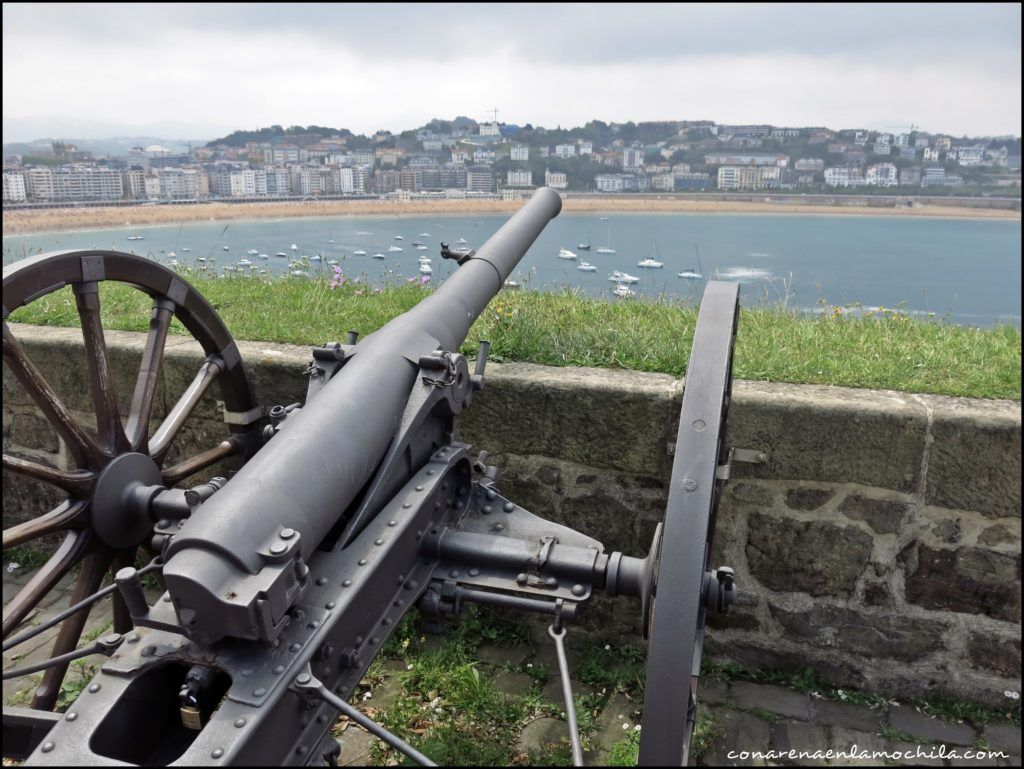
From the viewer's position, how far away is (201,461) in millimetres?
3307

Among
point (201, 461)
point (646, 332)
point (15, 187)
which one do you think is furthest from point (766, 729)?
point (15, 187)

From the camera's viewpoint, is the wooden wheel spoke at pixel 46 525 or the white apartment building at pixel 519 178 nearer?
the wooden wheel spoke at pixel 46 525

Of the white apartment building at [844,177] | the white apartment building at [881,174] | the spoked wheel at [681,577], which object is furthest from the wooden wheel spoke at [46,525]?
the white apartment building at [881,174]

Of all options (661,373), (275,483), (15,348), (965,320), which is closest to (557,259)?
(965,320)

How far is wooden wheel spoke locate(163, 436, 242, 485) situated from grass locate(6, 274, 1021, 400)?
1.91ft

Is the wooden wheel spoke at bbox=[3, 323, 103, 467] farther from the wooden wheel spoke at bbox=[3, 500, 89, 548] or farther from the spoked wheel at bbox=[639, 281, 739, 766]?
the spoked wheel at bbox=[639, 281, 739, 766]

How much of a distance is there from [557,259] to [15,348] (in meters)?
4.77

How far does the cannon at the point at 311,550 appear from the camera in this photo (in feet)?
5.62

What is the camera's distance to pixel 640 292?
17.0 feet

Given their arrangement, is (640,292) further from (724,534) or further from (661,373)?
(724,534)

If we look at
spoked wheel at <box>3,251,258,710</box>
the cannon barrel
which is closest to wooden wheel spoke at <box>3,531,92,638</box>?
spoked wheel at <box>3,251,258,710</box>

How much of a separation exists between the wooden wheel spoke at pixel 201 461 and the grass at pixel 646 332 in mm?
582

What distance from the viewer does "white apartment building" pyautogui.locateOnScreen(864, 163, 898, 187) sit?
9234mm

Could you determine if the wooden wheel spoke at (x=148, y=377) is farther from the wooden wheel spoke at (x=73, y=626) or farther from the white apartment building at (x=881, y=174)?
the white apartment building at (x=881, y=174)
